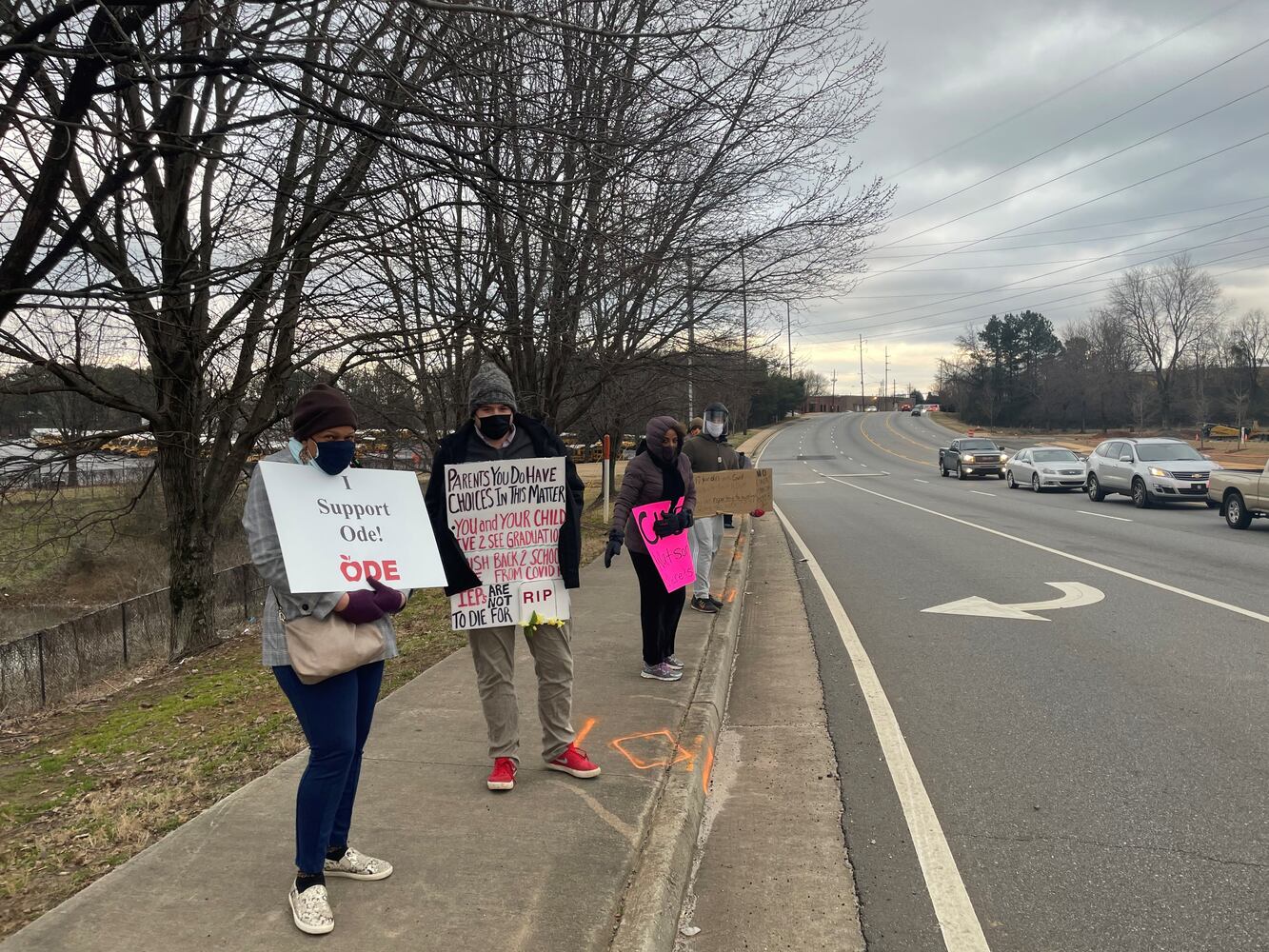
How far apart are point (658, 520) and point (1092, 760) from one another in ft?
9.97

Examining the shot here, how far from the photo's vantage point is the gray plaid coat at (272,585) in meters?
2.91

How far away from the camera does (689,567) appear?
20.9ft

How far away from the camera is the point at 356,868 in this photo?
3.29m

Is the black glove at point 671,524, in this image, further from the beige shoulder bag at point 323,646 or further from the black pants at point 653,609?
the beige shoulder bag at point 323,646

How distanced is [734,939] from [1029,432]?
88.2 meters

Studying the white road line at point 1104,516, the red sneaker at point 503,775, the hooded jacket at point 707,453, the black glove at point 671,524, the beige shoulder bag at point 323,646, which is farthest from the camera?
the white road line at point 1104,516

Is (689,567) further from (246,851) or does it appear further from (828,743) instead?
(246,851)

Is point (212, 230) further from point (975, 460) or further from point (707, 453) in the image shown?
point (975, 460)

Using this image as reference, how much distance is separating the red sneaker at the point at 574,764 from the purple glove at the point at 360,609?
1730 millimetres

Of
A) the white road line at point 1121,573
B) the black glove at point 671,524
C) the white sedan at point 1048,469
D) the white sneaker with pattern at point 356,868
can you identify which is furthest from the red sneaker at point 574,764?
the white sedan at point 1048,469

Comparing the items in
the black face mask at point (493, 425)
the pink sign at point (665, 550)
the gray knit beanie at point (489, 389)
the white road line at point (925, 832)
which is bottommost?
the white road line at point (925, 832)

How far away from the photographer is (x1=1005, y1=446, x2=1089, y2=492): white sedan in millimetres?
25703

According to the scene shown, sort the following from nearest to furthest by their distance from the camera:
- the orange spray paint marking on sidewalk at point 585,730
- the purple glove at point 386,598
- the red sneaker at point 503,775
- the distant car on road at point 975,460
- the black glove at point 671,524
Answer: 1. the purple glove at point 386,598
2. the red sneaker at point 503,775
3. the orange spray paint marking on sidewalk at point 585,730
4. the black glove at point 671,524
5. the distant car on road at point 975,460

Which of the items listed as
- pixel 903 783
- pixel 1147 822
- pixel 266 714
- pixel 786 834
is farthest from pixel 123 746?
pixel 1147 822
